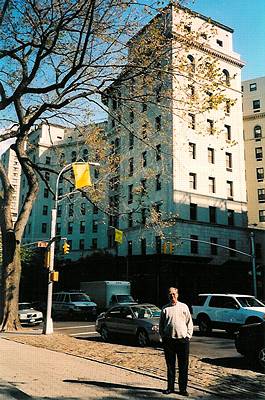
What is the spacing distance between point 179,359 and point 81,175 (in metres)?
12.5

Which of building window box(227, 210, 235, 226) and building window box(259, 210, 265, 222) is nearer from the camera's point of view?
building window box(227, 210, 235, 226)

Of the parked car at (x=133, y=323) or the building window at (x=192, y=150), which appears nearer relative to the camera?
the parked car at (x=133, y=323)

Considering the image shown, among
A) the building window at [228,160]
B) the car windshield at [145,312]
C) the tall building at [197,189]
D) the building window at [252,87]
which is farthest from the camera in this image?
the building window at [252,87]

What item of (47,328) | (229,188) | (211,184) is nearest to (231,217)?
(229,188)

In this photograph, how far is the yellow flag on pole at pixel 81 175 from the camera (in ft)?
62.1

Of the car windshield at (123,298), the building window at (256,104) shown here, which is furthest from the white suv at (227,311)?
the building window at (256,104)

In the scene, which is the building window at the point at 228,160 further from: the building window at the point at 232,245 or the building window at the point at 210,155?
the building window at the point at 232,245

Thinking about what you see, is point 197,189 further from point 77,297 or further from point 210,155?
point 77,297

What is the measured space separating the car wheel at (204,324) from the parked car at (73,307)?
11.8m

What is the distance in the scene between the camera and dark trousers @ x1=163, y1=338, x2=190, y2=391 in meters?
7.48

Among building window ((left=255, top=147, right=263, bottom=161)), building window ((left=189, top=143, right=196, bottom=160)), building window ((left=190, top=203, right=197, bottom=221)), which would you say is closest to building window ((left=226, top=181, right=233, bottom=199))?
building window ((left=189, top=143, right=196, bottom=160))

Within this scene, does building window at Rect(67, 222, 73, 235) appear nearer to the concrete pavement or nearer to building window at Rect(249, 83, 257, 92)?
building window at Rect(249, 83, 257, 92)

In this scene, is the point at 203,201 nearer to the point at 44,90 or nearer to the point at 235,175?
the point at 235,175

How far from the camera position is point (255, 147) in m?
64.1
